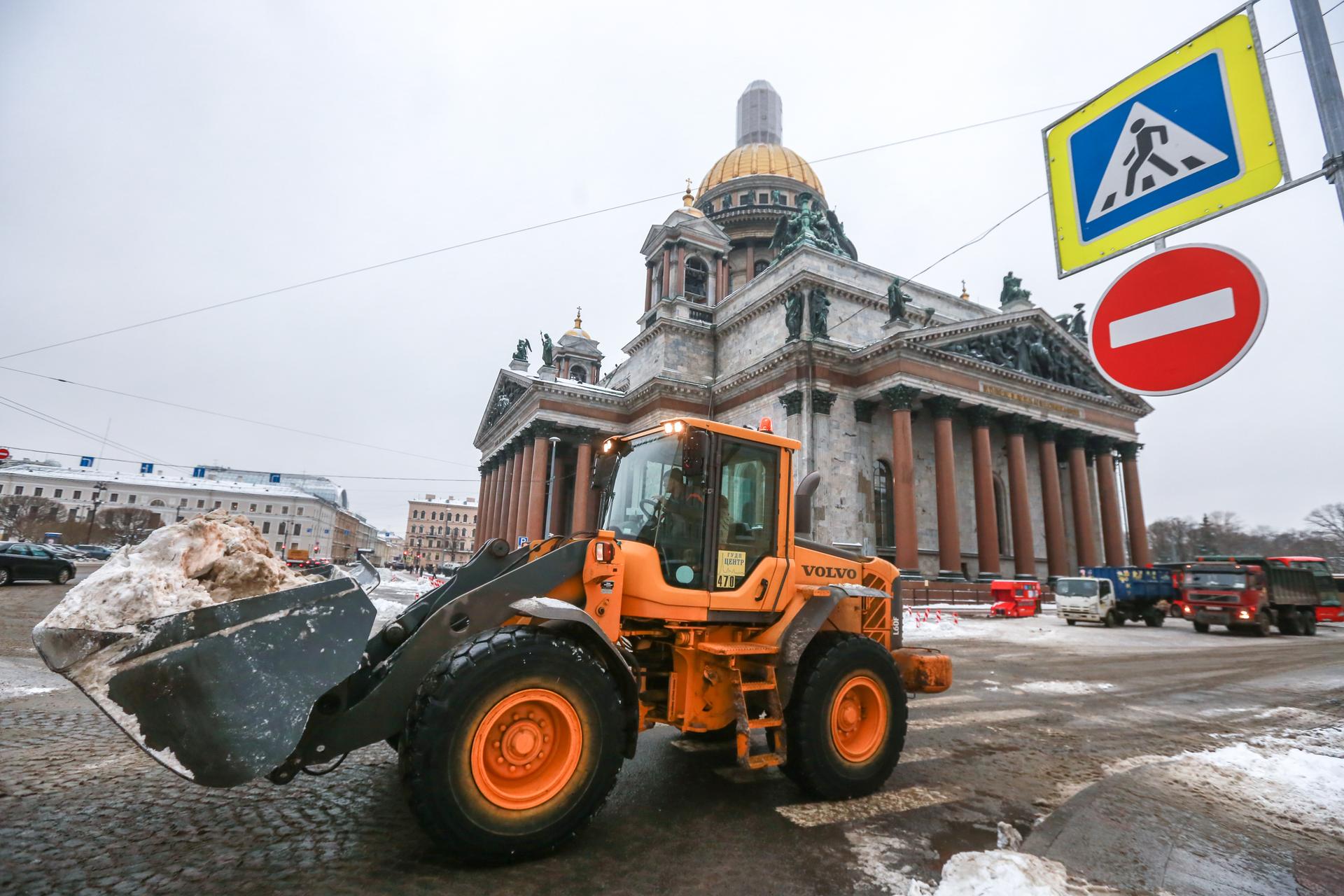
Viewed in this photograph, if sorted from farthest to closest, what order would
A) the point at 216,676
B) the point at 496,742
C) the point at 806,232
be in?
the point at 806,232 < the point at 496,742 < the point at 216,676

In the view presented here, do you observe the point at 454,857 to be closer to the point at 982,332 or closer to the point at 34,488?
the point at 982,332

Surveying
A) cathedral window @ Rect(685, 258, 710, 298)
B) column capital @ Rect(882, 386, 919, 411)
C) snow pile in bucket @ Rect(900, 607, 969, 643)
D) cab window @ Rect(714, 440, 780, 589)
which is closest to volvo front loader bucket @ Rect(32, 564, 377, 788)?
cab window @ Rect(714, 440, 780, 589)

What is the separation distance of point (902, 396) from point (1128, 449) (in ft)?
59.2

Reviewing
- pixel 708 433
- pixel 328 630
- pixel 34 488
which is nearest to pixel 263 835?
pixel 328 630

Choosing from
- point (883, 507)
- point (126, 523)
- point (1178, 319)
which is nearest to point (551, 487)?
point (883, 507)

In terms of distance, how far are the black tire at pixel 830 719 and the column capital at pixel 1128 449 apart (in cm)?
3822

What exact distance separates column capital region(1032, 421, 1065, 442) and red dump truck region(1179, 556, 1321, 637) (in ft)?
36.5

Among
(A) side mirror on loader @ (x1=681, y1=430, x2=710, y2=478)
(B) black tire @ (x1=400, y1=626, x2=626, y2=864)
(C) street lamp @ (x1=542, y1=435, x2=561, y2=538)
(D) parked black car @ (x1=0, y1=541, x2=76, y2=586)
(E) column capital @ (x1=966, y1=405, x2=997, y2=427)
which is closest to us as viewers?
(B) black tire @ (x1=400, y1=626, x2=626, y2=864)

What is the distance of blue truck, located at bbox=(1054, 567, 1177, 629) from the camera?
2250 cm

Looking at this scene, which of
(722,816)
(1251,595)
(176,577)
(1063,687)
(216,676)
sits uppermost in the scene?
(1251,595)

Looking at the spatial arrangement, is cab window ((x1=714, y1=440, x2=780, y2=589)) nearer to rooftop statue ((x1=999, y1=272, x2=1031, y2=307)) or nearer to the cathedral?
the cathedral

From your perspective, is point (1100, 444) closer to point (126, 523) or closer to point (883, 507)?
point (883, 507)

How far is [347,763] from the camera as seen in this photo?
4.86 m

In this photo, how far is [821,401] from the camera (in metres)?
27.9
